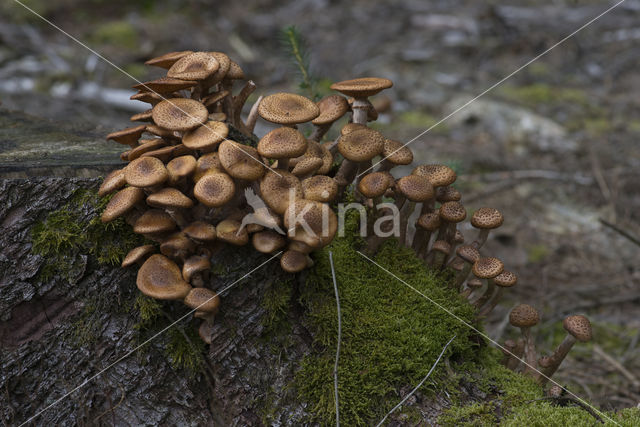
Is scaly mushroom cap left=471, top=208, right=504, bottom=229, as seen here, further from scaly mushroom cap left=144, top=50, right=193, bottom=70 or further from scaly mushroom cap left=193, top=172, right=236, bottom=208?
scaly mushroom cap left=144, top=50, right=193, bottom=70

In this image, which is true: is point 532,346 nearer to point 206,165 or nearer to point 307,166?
point 307,166

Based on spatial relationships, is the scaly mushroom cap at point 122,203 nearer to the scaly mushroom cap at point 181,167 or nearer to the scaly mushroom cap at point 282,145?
the scaly mushroom cap at point 181,167

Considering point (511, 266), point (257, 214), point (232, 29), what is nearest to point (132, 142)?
point (257, 214)

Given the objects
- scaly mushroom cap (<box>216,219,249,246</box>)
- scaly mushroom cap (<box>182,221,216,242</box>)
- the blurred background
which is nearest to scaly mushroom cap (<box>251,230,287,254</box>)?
scaly mushroom cap (<box>216,219,249,246</box>)

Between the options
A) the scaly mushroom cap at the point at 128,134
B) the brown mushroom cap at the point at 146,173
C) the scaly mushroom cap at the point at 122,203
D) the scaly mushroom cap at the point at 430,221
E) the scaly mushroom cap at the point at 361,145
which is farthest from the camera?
Result: the scaly mushroom cap at the point at 430,221

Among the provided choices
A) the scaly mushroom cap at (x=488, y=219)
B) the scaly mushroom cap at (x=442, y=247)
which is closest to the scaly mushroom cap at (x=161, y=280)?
the scaly mushroom cap at (x=442, y=247)

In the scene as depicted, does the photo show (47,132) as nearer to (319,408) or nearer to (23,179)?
(23,179)
